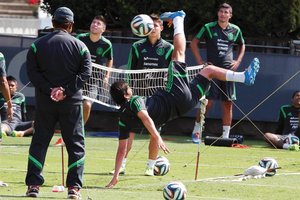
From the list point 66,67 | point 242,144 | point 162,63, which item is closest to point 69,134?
point 66,67

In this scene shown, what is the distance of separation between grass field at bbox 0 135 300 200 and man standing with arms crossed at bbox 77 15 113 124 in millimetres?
1016

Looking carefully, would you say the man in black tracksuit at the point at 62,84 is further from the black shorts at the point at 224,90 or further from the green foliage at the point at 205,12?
the green foliage at the point at 205,12

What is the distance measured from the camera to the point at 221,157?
19.0 metres

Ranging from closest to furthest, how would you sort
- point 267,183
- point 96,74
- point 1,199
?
point 1,199
point 267,183
point 96,74

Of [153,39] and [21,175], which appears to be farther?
[153,39]

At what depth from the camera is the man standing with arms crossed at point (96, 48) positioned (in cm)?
2019

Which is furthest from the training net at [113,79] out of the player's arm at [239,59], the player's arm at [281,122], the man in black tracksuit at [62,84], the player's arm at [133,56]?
the man in black tracksuit at [62,84]

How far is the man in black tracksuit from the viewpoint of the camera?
13.0m

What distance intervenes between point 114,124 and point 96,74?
15.2ft

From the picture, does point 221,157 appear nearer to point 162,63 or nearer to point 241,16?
point 162,63

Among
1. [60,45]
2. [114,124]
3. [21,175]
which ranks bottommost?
[114,124]

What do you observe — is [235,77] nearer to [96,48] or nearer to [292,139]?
[96,48]

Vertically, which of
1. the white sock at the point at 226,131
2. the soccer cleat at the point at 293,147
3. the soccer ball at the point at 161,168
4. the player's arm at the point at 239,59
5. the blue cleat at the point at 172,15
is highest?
the blue cleat at the point at 172,15

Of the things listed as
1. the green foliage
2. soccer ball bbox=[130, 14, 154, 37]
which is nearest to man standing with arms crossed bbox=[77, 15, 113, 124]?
soccer ball bbox=[130, 14, 154, 37]
